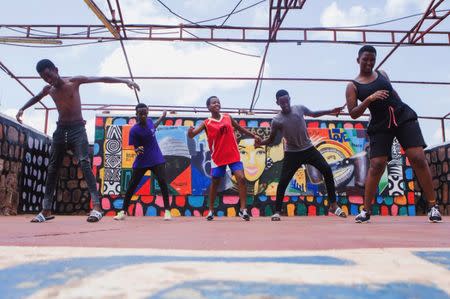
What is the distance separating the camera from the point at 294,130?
520 cm

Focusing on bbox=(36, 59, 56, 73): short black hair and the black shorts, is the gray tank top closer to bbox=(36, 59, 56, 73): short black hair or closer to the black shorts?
the black shorts

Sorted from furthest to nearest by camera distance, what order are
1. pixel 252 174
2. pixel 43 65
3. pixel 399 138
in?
pixel 252 174, pixel 43 65, pixel 399 138

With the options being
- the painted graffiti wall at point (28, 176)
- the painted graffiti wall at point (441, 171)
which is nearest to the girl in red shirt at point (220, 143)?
the painted graffiti wall at point (28, 176)

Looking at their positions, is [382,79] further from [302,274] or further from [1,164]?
[1,164]

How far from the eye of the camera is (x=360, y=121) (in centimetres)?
875

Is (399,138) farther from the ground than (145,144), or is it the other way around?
(145,144)

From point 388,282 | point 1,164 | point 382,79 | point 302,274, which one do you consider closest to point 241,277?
point 302,274

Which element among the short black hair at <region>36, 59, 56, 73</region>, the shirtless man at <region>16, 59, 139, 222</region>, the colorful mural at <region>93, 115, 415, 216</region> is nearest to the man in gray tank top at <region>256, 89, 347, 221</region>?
the shirtless man at <region>16, 59, 139, 222</region>

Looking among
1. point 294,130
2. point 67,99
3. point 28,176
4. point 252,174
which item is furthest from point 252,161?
point 67,99

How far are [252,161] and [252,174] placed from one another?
0.27 m

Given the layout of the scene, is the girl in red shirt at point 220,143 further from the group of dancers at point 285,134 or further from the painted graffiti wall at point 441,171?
the painted graffiti wall at point 441,171

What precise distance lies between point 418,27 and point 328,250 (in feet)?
23.7

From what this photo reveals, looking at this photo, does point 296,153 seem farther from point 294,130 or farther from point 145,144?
point 145,144

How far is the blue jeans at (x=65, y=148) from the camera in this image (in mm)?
4242
